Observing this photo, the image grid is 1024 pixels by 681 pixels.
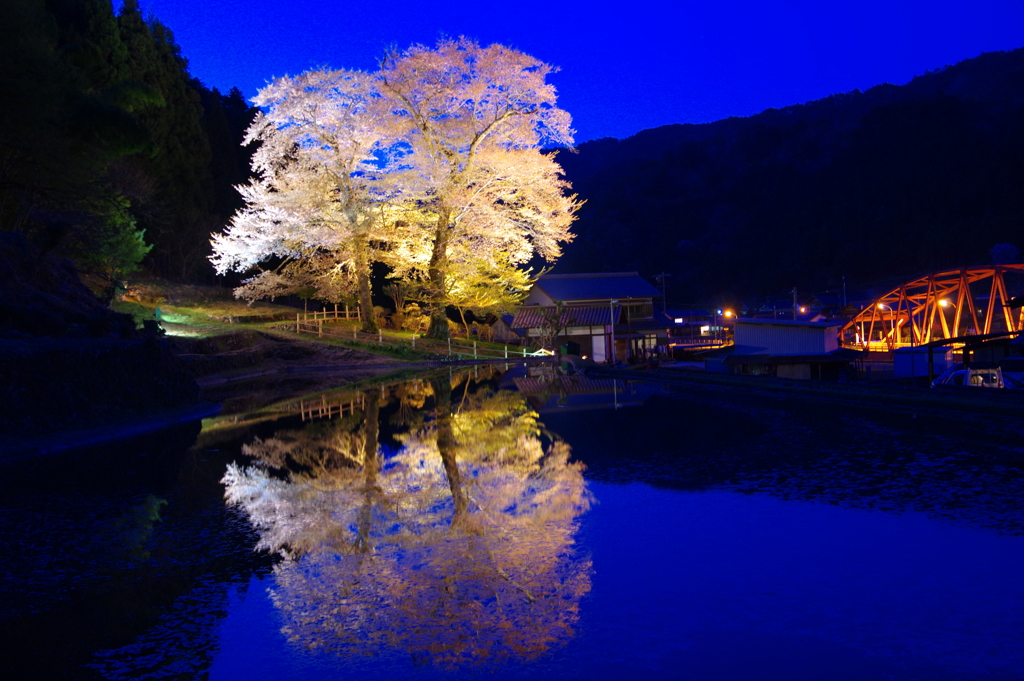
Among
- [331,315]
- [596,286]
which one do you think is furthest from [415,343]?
[596,286]

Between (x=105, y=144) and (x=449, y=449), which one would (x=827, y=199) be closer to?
(x=105, y=144)

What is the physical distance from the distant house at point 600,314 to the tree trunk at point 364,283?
11.6 m

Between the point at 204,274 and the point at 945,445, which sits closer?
the point at 945,445

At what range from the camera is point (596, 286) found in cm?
5741

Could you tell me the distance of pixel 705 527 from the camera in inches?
250

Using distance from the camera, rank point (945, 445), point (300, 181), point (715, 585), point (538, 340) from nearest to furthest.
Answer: point (715, 585) → point (945, 445) → point (300, 181) → point (538, 340)

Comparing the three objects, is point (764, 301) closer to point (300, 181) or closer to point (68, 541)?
point (300, 181)

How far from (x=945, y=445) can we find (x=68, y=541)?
10.2 meters

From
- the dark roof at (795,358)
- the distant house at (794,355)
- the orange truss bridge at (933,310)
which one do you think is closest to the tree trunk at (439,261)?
the distant house at (794,355)

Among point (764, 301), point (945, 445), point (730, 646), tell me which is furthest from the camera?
point (764, 301)

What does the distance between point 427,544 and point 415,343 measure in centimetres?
3235

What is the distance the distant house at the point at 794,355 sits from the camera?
3459cm

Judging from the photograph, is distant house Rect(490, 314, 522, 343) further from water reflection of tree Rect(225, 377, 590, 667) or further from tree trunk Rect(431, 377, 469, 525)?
water reflection of tree Rect(225, 377, 590, 667)

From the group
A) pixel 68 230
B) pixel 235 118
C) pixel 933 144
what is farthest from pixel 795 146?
pixel 68 230
